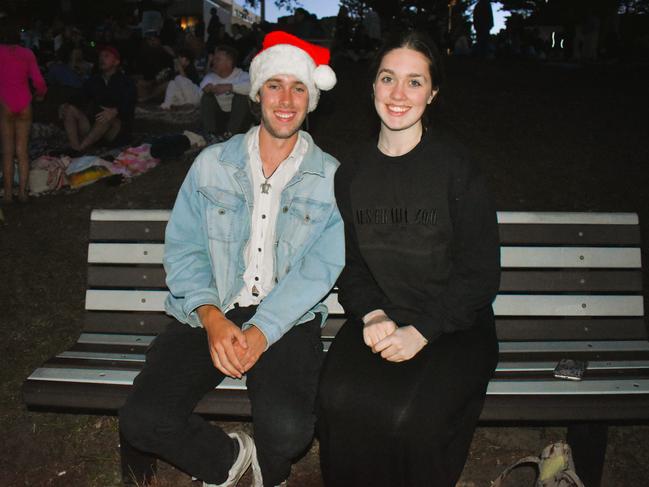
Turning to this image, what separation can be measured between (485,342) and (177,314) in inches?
54.0

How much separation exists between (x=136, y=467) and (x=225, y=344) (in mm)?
908

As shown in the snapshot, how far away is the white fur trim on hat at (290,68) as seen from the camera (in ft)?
9.57

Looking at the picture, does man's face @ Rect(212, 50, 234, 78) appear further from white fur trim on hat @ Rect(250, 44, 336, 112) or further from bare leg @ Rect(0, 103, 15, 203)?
white fur trim on hat @ Rect(250, 44, 336, 112)

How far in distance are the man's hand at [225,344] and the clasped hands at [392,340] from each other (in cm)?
52

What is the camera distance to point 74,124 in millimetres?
8977

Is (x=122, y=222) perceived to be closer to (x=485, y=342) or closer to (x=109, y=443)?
(x=109, y=443)

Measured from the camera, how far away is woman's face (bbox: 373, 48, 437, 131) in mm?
2686

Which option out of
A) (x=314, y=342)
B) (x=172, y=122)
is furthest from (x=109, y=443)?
(x=172, y=122)

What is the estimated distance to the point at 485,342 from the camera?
2.68m

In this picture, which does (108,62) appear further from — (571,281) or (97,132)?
(571,281)

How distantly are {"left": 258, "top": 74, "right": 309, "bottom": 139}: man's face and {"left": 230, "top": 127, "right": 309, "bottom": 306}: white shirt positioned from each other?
0.12 metres

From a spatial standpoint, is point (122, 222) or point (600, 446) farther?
point (122, 222)

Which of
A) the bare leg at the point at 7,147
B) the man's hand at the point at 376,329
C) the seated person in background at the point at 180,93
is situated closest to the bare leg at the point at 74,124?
the bare leg at the point at 7,147

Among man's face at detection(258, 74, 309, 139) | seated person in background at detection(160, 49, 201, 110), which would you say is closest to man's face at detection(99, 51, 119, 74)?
seated person in background at detection(160, 49, 201, 110)
